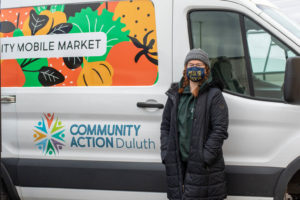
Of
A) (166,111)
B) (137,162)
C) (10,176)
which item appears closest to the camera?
(166,111)

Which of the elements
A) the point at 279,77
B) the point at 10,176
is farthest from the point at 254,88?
the point at 10,176

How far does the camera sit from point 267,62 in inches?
138

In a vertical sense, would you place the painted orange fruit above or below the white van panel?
above

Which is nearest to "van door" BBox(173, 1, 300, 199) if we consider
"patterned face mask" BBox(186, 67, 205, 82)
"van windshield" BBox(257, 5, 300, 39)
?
"van windshield" BBox(257, 5, 300, 39)

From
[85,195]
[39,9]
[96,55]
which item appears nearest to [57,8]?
[39,9]

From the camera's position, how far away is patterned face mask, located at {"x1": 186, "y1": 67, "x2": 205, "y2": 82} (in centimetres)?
334

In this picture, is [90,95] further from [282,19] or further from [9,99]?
[282,19]

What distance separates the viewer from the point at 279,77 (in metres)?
3.49

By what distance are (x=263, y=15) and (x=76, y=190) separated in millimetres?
1956

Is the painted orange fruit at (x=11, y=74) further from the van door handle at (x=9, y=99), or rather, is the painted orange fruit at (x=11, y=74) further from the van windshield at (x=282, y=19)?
the van windshield at (x=282, y=19)

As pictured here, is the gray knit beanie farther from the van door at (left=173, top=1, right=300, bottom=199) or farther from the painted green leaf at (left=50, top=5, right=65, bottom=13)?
the painted green leaf at (left=50, top=5, right=65, bottom=13)

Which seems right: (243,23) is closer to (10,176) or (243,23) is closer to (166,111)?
(166,111)

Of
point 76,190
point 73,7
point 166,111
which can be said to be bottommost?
point 76,190

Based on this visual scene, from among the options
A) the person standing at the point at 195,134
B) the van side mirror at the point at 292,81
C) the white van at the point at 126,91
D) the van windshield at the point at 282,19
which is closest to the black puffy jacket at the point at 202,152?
the person standing at the point at 195,134
